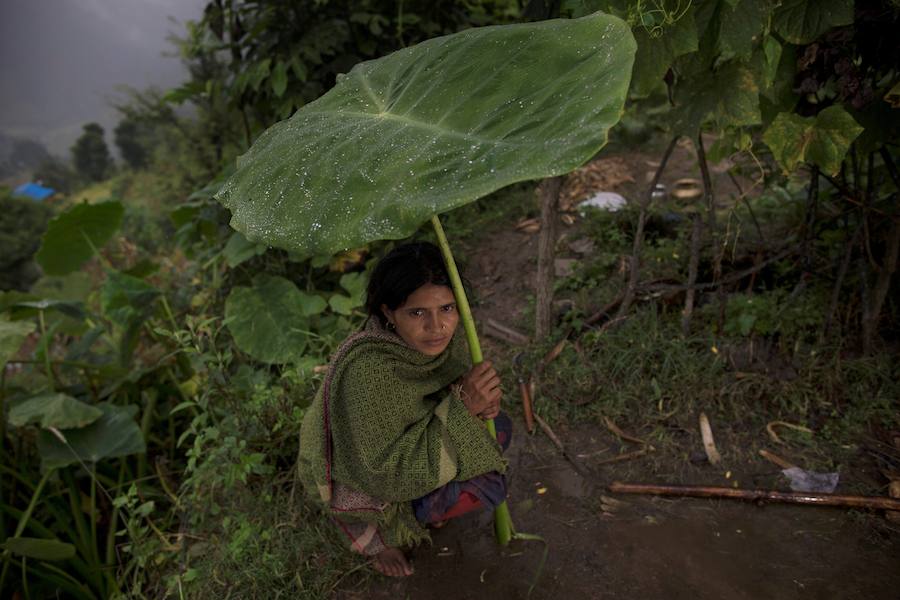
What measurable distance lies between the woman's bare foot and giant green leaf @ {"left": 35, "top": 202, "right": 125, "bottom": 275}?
2.26 meters

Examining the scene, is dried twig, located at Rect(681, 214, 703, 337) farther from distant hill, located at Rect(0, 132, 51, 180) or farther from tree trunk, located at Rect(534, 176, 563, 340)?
distant hill, located at Rect(0, 132, 51, 180)

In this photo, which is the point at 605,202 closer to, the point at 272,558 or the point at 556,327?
the point at 556,327

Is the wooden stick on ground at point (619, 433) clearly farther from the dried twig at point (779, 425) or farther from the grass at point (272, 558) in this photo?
the grass at point (272, 558)

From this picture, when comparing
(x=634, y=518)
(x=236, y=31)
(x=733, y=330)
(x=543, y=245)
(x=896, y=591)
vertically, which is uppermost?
(x=236, y=31)

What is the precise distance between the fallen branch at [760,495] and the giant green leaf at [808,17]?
143 centimetres

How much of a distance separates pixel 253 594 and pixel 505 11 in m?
4.01

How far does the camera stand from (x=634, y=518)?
1876mm

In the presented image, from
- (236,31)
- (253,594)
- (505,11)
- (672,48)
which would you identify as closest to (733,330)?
(672,48)

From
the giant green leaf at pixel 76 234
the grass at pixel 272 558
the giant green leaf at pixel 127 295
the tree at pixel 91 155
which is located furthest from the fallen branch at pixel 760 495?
the tree at pixel 91 155

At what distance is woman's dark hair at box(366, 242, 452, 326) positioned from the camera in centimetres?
133

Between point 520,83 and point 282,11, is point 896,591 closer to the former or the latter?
point 520,83

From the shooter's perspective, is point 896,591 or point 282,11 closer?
point 896,591

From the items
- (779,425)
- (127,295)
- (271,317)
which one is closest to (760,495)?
(779,425)

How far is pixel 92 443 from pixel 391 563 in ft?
4.43
